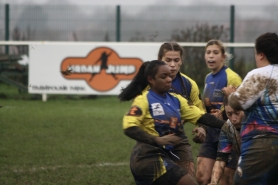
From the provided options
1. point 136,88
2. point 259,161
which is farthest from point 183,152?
point 259,161

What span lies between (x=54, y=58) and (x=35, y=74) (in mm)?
677

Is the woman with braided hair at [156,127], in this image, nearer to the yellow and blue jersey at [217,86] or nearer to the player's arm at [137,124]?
the player's arm at [137,124]

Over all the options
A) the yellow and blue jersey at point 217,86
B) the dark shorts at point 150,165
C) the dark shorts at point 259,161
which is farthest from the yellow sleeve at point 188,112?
the yellow and blue jersey at point 217,86

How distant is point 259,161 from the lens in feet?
18.0

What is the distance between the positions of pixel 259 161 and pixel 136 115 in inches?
43.1

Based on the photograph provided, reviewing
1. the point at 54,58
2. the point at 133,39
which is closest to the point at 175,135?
the point at 54,58

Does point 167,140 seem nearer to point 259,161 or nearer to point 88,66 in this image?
point 259,161

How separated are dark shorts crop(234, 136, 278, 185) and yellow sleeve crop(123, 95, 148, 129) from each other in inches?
36.2

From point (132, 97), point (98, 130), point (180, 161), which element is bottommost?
point (98, 130)

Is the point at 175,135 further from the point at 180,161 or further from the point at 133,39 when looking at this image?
the point at 133,39

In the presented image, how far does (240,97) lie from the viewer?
5.47 m

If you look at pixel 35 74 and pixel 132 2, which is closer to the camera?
pixel 35 74

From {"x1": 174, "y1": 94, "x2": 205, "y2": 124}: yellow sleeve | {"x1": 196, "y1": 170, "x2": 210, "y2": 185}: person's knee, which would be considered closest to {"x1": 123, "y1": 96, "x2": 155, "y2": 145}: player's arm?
{"x1": 174, "y1": 94, "x2": 205, "y2": 124}: yellow sleeve

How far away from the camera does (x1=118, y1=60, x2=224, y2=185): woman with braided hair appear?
5.78 metres
